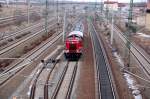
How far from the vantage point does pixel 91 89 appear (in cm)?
3078

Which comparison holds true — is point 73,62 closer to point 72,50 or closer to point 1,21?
point 72,50

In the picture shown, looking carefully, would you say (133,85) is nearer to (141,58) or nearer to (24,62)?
(24,62)

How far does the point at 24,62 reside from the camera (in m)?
41.5

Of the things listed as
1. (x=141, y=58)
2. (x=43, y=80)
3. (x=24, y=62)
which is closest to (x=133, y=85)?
(x=43, y=80)

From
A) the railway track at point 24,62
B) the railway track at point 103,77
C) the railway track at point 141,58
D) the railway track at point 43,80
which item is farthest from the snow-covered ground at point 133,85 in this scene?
the railway track at point 24,62

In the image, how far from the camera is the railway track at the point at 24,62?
3372 cm

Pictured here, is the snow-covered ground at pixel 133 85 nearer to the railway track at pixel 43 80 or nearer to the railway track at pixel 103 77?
the railway track at pixel 103 77

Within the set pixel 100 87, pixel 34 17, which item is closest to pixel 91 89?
pixel 100 87

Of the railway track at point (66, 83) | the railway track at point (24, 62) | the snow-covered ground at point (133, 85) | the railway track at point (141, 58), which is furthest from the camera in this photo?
the railway track at point (141, 58)

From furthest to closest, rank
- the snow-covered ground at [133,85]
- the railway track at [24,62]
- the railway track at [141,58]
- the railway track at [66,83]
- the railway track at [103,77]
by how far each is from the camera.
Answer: the railway track at [141,58] → the railway track at [24,62] → the snow-covered ground at [133,85] → the railway track at [103,77] → the railway track at [66,83]

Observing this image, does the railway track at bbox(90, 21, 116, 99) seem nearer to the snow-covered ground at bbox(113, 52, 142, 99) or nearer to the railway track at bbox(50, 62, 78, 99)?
the snow-covered ground at bbox(113, 52, 142, 99)

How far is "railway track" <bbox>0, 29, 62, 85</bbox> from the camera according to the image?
33.7 m

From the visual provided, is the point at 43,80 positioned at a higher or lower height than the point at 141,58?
lower

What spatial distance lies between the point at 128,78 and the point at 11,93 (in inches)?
486
